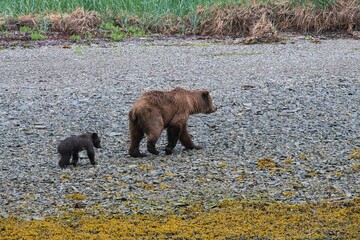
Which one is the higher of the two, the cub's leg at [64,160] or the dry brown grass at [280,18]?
the cub's leg at [64,160]

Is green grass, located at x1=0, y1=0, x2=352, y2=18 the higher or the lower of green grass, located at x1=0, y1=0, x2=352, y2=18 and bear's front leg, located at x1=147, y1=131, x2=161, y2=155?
the lower

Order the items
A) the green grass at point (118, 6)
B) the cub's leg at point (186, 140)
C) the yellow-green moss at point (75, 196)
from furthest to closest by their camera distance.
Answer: the green grass at point (118, 6)
the cub's leg at point (186, 140)
the yellow-green moss at point (75, 196)

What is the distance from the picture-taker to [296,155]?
861 cm

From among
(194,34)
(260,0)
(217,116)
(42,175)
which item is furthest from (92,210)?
(260,0)

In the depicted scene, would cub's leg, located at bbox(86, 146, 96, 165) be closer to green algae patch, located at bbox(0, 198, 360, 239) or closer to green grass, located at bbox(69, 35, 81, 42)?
green algae patch, located at bbox(0, 198, 360, 239)

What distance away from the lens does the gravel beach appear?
7246 millimetres

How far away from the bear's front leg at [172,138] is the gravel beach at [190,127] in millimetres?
91

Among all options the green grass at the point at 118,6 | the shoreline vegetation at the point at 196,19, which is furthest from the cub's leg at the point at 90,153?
the green grass at the point at 118,6

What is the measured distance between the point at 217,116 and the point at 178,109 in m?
1.67

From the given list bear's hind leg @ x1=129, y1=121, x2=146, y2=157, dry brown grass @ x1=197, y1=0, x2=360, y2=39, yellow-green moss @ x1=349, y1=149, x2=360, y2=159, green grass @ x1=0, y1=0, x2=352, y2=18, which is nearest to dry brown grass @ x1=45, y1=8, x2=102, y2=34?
green grass @ x1=0, y1=0, x2=352, y2=18

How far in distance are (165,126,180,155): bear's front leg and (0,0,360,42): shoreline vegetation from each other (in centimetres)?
1001

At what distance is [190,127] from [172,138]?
50.4 inches

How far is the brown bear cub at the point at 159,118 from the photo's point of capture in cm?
854

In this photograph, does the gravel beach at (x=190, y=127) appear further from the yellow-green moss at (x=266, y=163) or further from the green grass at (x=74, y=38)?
the green grass at (x=74, y=38)
